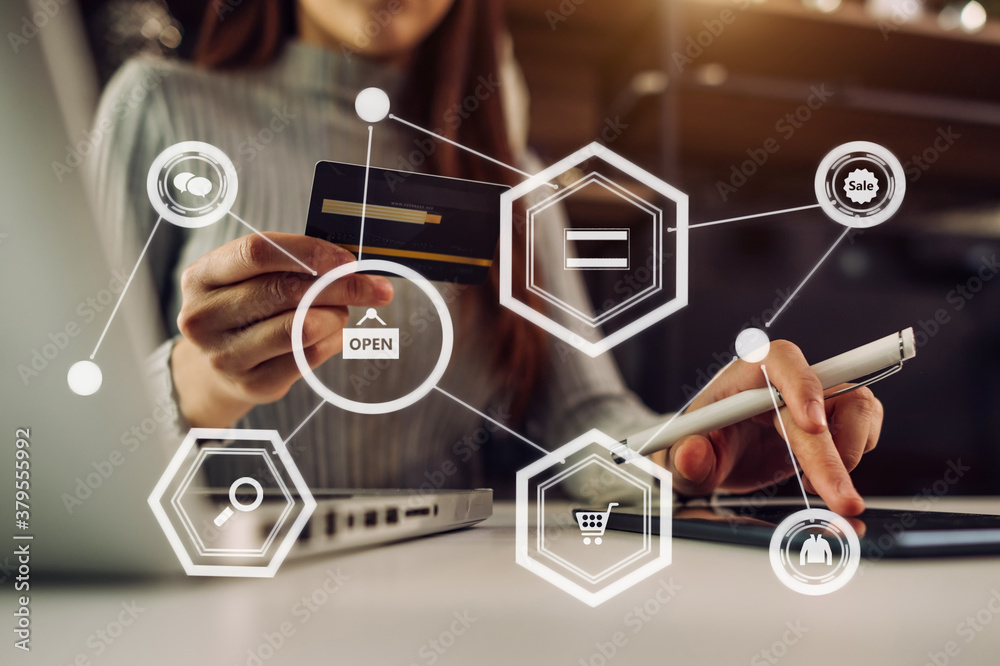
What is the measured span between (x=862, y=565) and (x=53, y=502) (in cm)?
49

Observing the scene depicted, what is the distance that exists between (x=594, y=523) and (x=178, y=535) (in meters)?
0.26

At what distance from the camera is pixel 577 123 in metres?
0.84

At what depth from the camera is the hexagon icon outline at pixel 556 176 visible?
0.41 m

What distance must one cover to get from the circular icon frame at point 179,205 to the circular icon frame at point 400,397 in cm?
10

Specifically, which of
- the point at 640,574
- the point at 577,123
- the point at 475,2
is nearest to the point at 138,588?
the point at 640,574

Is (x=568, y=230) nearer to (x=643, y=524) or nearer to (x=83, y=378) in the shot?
(x=643, y=524)

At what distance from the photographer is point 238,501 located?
1.28ft
